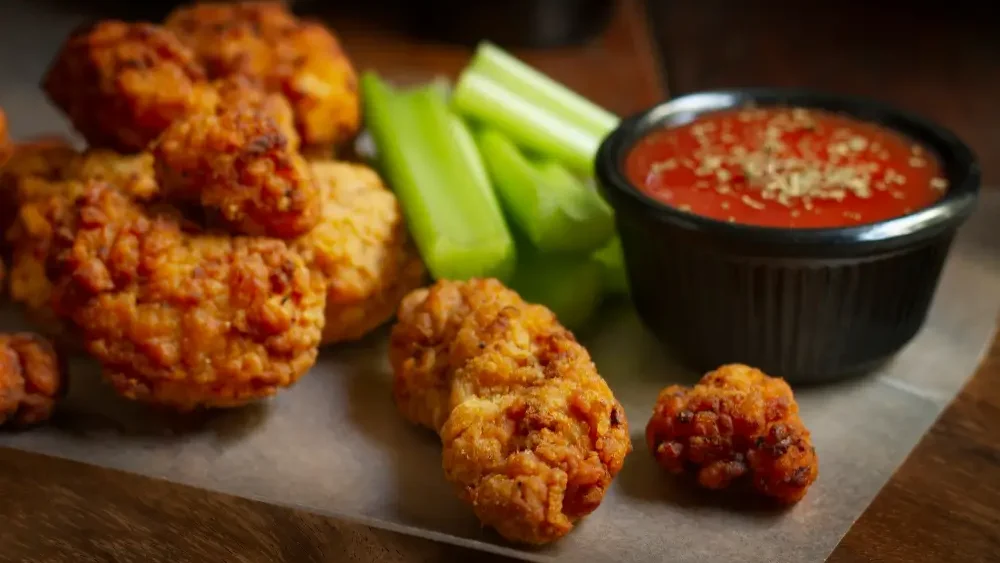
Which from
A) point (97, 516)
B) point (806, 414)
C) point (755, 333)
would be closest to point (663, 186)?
point (755, 333)

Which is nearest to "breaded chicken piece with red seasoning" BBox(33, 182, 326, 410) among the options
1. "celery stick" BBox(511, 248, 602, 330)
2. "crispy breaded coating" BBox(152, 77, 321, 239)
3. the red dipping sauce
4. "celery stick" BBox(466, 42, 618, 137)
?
"crispy breaded coating" BBox(152, 77, 321, 239)

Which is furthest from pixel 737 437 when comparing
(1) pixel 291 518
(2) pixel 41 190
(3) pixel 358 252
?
(2) pixel 41 190

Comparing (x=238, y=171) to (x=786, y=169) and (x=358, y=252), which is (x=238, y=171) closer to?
(x=358, y=252)

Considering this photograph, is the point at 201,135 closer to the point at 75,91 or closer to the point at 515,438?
the point at 75,91

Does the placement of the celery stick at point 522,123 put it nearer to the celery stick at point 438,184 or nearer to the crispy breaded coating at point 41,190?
the celery stick at point 438,184

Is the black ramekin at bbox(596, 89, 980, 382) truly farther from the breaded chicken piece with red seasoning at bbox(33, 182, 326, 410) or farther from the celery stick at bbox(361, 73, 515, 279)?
the breaded chicken piece with red seasoning at bbox(33, 182, 326, 410)

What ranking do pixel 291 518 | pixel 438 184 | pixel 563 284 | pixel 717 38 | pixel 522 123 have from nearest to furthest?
pixel 291 518 < pixel 563 284 < pixel 438 184 < pixel 522 123 < pixel 717 38
